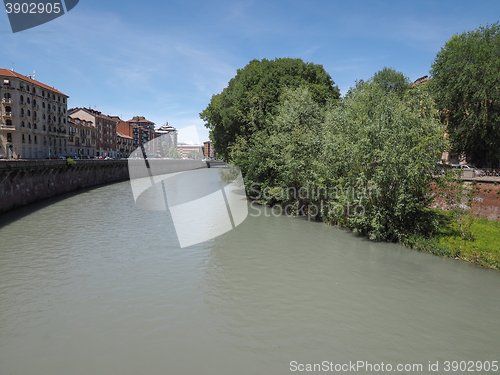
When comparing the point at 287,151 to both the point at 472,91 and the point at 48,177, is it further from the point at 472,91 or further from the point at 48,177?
the point at 48,177

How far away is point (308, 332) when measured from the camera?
13.3 m

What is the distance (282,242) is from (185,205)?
20.6m

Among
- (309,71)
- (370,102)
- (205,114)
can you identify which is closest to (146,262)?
(370,102)

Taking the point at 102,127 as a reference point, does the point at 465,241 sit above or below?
below

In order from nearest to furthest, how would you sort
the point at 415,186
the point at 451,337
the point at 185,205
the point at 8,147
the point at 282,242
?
the point at 451,337
the point at 415,186
the point at 282,242
the point at 185,205
the point at 8,147

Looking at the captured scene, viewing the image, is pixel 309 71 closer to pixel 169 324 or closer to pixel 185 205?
pixel 185 205

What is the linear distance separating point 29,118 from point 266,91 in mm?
65649

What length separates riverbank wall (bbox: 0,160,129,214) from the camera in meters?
35.3

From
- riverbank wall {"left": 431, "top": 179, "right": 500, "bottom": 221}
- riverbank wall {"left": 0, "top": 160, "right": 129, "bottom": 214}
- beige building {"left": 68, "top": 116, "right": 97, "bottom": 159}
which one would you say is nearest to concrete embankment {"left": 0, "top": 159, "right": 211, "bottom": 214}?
riverbank wall {"left": 0, "top": 160, "right": 129, "bottom": 214}

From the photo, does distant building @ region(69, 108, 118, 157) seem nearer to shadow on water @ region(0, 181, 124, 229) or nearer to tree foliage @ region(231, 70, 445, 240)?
shadow on water @ region(0, 181, 124, 229)

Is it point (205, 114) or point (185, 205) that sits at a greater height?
point (205, 114)

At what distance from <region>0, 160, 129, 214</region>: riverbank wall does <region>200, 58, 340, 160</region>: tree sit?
2234cm

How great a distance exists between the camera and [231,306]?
15.4 m

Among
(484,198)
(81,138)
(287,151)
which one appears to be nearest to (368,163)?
(484,198)
